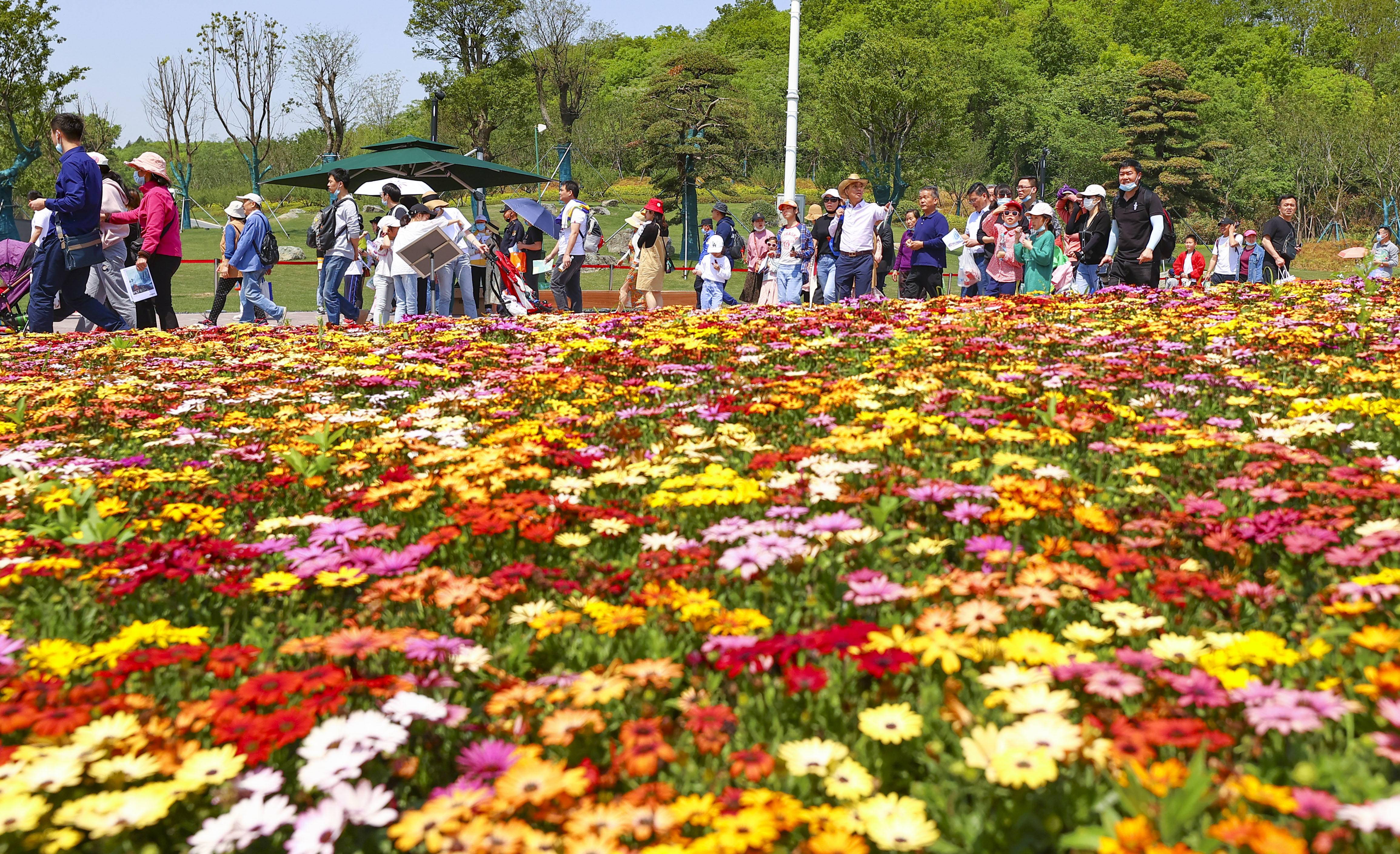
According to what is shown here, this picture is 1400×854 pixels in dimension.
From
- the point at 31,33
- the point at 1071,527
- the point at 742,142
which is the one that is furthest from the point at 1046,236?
the point at 742,142

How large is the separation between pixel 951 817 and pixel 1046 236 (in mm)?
9230

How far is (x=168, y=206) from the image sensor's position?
331 inches

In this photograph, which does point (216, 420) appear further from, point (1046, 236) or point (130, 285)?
point (1046, 236)

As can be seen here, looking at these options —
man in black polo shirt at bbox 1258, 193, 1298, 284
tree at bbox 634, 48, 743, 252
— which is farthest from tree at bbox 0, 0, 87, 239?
man in black polo shirt at bbox 1258, 193, 1298, 284

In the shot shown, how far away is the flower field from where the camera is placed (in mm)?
A: 1466

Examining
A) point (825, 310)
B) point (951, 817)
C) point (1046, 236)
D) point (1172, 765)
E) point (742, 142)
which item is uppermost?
point (742, 142)

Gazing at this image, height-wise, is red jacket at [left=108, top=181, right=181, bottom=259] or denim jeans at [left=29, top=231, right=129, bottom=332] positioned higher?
red jacket at [left=108, top=181, right=181, bottom=259]

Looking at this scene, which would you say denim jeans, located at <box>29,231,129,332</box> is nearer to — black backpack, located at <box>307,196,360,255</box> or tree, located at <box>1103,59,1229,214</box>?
black backpack, located at <box>307,196,360,255</box>

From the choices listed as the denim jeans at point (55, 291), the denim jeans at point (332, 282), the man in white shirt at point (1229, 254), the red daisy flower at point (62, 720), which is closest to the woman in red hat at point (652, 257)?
the denim jeans at point (332, 282)

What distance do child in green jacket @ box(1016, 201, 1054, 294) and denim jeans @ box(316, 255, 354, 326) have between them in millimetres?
7216

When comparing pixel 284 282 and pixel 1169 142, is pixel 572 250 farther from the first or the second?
pixel 1169 142

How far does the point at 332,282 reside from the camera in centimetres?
1071

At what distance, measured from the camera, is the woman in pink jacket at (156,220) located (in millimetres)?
8289

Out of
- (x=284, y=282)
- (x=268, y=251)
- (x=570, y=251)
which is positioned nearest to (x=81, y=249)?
(x=268, y=251)
